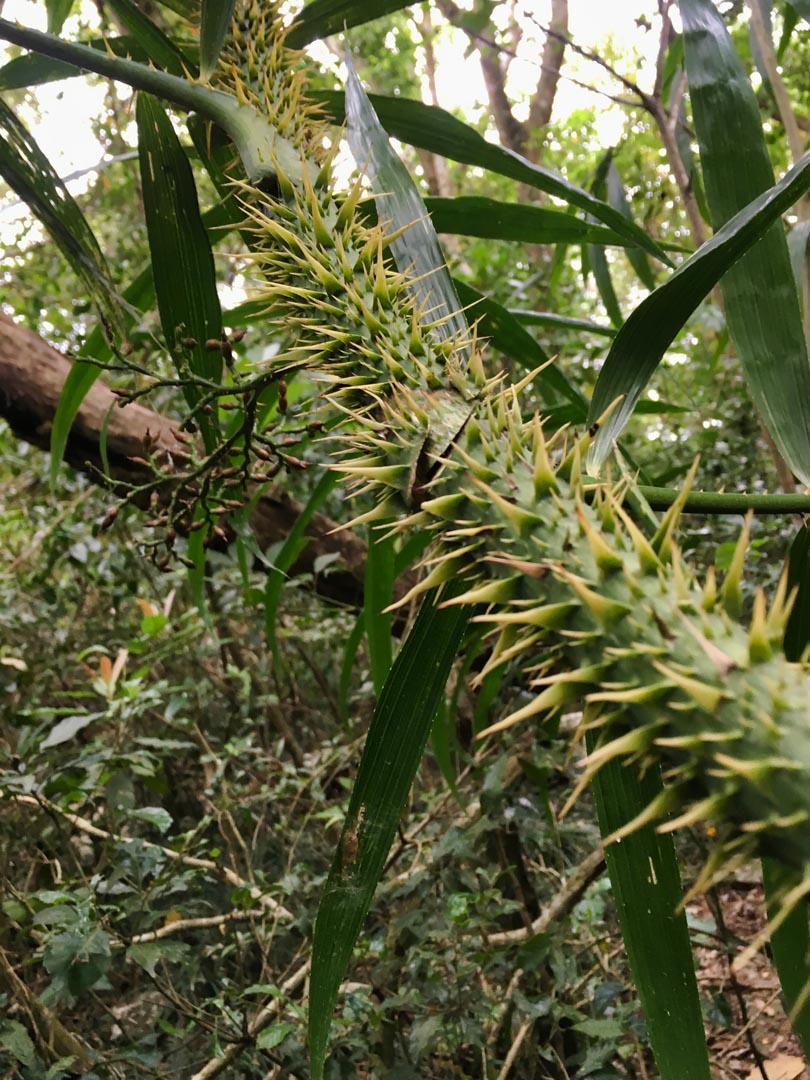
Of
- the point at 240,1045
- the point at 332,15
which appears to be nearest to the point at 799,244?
the point at 332,15

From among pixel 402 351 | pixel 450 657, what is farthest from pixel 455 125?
pixel 450 657

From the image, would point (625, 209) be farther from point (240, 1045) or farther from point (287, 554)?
point (240, 1045)

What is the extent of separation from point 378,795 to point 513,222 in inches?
21.5

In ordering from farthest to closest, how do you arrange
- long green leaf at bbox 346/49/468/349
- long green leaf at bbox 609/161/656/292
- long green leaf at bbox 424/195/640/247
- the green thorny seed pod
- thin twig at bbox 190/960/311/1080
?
long green leaf at bbox 609/161/656/292
thin twig at bbox 190/960/311/1080
long green leaf at bbox 424/195/640/247
long green leaf at bbox 346/49/468/349
the green thorny seed pod

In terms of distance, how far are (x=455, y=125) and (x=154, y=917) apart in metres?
0.92

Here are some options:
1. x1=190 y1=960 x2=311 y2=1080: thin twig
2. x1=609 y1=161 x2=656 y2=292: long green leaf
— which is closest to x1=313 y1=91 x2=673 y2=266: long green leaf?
x1=609 y1=161 x2=656 y2=292: long green leaf

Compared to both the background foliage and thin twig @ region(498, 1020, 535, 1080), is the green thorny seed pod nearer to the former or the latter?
the background foliage

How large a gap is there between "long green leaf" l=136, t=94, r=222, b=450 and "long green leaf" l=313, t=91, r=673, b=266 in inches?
6.1

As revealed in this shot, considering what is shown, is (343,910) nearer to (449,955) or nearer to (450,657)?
(450,657)

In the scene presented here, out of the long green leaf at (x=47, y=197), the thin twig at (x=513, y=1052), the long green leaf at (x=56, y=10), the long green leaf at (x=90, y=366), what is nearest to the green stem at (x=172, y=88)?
the long green leaf at (x=47, y=197)

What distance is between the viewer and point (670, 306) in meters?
0.44

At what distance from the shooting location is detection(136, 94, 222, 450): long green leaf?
70cm

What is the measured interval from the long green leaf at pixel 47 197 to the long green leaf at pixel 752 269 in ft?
1.53

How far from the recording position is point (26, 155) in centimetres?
61
